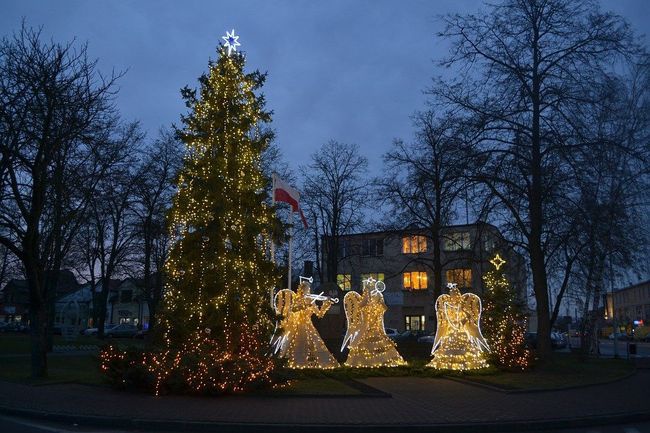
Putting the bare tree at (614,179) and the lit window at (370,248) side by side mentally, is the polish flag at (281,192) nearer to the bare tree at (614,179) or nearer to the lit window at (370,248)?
the bare tree at (614,179)

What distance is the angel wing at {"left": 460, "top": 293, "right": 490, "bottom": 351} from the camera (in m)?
22.0

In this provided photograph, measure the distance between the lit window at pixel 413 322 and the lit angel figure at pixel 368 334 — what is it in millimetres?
41125

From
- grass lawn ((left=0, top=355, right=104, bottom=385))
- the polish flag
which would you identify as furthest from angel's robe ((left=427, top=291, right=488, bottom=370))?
grass lawn ((left=0, top=355, right=104, bottom=385))

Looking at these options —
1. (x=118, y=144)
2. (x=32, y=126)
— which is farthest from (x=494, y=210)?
(x=32, y=126)

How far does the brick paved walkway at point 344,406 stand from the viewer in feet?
37.8

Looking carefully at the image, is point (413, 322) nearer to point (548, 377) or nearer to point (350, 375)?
point (548, 377)

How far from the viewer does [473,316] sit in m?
22.2

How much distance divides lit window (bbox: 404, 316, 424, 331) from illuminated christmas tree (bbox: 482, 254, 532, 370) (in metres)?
38.4

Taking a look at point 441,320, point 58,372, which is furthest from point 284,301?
point 58,372

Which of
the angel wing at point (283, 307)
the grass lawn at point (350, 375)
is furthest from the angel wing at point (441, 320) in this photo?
the angel wing at point (283, 307)

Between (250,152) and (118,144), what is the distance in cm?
744

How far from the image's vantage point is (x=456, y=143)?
72.2ft

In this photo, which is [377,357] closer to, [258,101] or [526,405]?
[526,405]

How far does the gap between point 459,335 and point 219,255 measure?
9.93 metres
